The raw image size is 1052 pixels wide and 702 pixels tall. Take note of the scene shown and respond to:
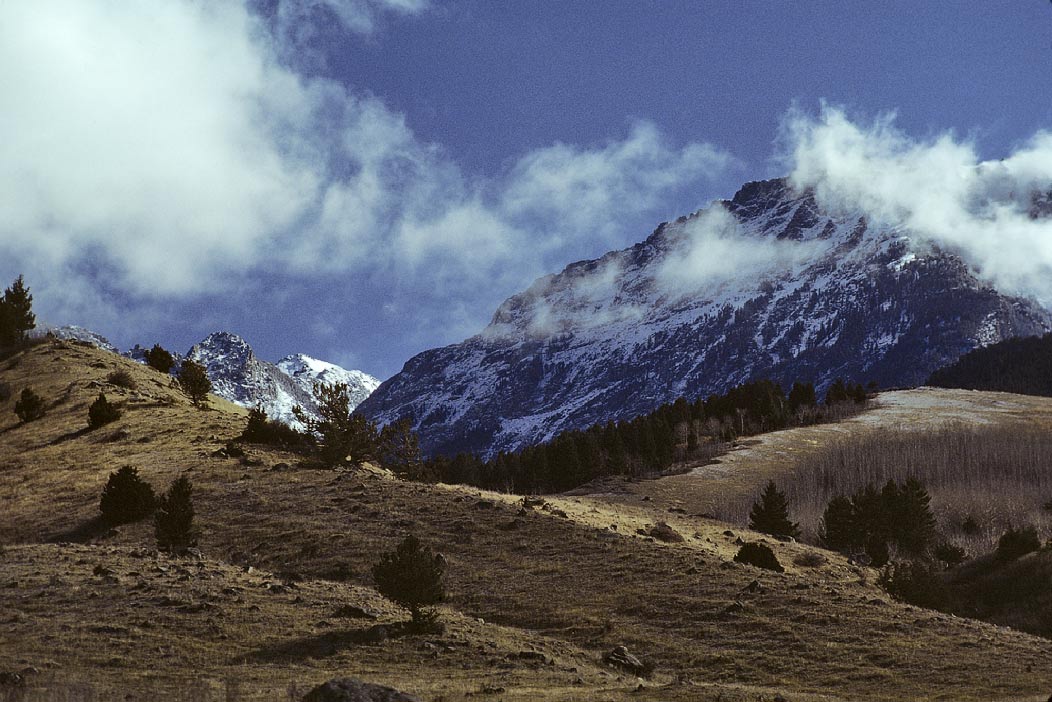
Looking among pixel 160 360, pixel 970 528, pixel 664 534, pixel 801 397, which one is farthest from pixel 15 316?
pixel 801 397

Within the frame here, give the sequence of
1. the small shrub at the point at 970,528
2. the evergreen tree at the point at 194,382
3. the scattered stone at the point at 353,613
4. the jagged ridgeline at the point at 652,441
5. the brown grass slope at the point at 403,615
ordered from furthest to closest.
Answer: the jagged ridgeline at the point at 652,441 < the small shrub at the point at 970,528 < the evergreen tree at the point at 194,382 < the scattered stone at the point at 353,613 < the brown grass slope at the point at 403,615

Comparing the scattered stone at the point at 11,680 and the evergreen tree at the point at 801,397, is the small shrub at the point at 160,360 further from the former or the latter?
the evergreen tree at the point at 801,397

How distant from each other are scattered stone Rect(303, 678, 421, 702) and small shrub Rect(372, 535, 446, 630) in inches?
348

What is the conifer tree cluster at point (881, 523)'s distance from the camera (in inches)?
2970

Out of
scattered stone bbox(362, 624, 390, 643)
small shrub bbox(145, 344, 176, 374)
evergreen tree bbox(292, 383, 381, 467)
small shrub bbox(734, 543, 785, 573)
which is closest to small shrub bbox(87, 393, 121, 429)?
evergreen tree bbox(292, 383, 381, 467)

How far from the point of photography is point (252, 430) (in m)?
59.4

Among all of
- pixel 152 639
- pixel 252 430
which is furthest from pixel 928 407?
pixel 152 639

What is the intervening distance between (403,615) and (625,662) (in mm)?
7867

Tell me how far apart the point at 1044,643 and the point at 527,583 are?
18.2 metres

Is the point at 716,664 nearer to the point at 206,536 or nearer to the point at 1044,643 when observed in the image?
the point at 1044,643

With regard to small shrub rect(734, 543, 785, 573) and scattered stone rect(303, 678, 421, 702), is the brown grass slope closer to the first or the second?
scattered stone rect(303, 678, 421, 702)

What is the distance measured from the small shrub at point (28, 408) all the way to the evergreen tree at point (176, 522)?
26991mm

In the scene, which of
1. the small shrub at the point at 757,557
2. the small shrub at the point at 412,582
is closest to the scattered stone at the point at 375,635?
the small shrub at the point at 412,582

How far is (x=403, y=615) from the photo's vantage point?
31375mm
